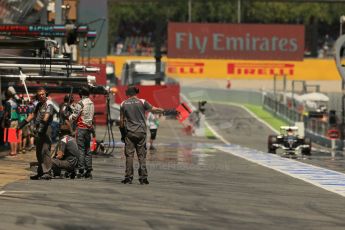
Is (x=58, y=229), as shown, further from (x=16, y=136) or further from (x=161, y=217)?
(x=16, y=136)

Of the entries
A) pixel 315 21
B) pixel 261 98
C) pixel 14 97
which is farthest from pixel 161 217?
pixel 315 21

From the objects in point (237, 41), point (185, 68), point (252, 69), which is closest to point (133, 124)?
point (237, 41)

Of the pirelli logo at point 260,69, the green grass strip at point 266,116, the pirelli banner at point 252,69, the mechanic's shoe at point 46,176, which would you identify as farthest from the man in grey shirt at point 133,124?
the pirelli logo at point 260,69

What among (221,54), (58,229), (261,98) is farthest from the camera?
(261,98)

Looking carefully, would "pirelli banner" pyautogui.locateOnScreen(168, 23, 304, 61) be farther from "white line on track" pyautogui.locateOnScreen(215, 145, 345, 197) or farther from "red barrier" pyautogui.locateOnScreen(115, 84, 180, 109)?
"white line on track" pyautogui.locateOnScreen(215, 145, 345, 197)

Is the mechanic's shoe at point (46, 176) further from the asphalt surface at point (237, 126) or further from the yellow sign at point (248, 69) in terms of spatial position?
the yellow sign at point (248, 69)

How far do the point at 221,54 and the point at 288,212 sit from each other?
47.4 metres

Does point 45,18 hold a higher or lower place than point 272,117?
higher

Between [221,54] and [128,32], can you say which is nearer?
[221,54]

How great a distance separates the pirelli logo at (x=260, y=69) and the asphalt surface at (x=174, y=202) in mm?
60857

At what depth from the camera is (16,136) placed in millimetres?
23609

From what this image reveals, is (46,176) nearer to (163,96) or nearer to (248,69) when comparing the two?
A: (163,96)

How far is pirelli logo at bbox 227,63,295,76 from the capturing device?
82.4 meters

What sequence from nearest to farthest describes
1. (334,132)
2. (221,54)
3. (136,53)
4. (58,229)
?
(58,229) → (334,132) → (221,54) → (136,53)
